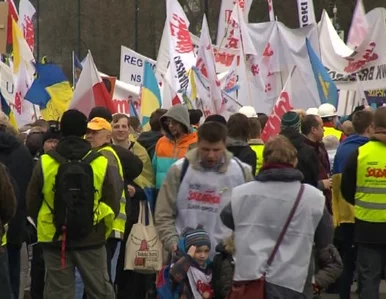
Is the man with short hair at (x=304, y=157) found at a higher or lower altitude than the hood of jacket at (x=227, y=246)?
higher

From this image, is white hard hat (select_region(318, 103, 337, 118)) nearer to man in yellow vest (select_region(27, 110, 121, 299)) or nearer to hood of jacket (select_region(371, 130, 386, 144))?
hood of jacket (select_region(371, 130, 386, 144))

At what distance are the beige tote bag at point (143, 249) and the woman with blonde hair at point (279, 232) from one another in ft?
9.47

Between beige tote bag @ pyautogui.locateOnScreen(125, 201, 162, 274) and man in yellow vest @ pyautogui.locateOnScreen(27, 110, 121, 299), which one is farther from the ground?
man in yellow vest @ pyautogui.locateOnScreen(27, 110, 121, 299)

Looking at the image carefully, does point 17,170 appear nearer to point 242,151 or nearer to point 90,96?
point 242,151

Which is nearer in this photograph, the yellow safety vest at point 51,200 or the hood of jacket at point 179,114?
the yellow safety vest at point 51,200

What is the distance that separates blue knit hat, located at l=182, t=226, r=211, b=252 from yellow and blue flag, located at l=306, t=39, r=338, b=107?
28.1ft

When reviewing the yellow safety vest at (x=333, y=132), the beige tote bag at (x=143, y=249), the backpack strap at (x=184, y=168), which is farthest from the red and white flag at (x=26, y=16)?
the backpack strap at (x=184, y=168)

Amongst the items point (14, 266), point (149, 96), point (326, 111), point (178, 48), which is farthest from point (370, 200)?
point (178, 48)

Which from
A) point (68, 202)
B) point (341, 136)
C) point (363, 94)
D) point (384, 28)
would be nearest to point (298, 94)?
point (363, 94)

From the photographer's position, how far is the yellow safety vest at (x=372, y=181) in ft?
26.9

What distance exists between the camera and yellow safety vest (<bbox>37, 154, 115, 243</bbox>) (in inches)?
301

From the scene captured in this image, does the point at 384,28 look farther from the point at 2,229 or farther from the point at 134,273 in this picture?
the point at 2,229

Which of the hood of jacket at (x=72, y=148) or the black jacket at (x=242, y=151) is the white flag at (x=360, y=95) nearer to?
the black jacket at (x=242, y=151)

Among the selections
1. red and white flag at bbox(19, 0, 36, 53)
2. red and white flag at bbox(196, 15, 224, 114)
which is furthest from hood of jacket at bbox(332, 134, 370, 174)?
red and white flag at bbox(19, 0, 36, 53)
